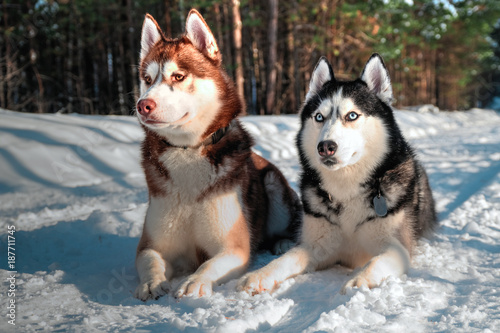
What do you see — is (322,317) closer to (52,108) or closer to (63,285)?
(63,285)

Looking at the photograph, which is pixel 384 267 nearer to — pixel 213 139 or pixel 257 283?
pixel 257 283

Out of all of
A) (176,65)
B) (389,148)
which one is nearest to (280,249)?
(389,148)

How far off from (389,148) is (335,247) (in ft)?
2.34

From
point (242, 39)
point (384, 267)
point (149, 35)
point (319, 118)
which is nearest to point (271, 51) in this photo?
point (242, 39)

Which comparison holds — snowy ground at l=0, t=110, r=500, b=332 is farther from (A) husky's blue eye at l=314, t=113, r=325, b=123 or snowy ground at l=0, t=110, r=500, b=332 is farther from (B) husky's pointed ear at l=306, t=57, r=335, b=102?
(B) husky's pointed ear at l=306, t=57, r=335, b=102

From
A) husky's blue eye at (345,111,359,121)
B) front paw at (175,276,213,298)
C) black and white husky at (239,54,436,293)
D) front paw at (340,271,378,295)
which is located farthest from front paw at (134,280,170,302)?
husky's blue eye at (345,111,359,121)

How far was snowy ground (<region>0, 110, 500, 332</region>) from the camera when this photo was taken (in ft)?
5.65

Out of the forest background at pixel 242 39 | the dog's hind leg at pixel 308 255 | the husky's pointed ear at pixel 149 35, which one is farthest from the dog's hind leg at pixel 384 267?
the forest background at pixel 242 39

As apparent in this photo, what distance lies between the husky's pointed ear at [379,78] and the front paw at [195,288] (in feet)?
5.29

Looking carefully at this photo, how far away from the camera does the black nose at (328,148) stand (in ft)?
7.10

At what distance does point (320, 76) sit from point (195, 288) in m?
1.64

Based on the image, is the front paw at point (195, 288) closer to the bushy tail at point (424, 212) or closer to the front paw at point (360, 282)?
the front paw at point (360, 282)

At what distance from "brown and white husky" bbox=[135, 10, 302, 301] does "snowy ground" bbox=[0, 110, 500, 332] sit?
0.76ft

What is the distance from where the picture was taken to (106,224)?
3.44 metres
